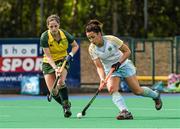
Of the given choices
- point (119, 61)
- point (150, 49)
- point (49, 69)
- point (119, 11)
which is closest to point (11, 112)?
point (49, 69)

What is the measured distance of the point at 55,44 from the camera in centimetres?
1402

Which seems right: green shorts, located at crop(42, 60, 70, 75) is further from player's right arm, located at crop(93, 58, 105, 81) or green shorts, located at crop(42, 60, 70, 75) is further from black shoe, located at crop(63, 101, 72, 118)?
player's right arm, located at crop(93, 58, 105, 81)

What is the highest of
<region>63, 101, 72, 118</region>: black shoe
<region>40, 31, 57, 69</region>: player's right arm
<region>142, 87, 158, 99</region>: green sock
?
<region>40, 31, 57, 69</region>: player's right arm

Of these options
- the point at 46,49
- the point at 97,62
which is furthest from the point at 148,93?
the point at 46,49

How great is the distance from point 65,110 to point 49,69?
83cm

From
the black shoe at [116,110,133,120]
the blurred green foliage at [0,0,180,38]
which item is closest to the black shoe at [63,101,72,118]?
the black shoe at [116,110,133,120]

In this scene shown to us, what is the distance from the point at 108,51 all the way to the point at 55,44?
48.4 inches

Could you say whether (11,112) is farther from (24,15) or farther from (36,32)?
(24,15)

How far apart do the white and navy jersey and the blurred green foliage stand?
21.5m

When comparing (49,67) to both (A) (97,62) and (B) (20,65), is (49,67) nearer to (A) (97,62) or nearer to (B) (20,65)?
(A) (97,62)

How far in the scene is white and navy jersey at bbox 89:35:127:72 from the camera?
520 inches

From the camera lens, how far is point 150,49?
25.0 meters

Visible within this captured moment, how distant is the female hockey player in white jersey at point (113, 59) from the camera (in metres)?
13.0

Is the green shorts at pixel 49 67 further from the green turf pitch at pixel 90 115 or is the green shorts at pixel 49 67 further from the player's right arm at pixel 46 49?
the green turf pitch at pixel 90 115
